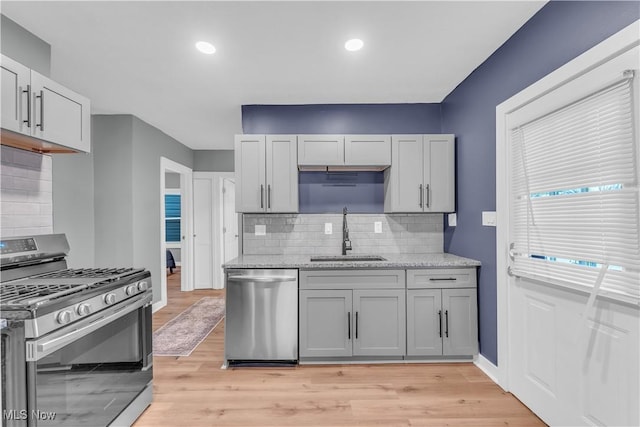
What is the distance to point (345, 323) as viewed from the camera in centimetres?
279

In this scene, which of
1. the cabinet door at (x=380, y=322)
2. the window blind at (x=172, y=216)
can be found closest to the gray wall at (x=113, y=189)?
the cabinet door at (x=380, y=322)

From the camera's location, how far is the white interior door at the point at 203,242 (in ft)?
19.3

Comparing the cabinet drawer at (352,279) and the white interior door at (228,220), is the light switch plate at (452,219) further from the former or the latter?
the white interior door at (228,220)

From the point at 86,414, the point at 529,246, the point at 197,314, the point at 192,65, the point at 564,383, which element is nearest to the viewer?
the point at 86,414

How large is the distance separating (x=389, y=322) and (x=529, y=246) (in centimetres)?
128

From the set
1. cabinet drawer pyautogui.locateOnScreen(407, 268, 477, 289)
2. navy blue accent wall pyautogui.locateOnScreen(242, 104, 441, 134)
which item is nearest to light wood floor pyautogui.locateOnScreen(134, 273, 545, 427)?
cabinet drawer pyautogui.locateOnScreen(407, 268, 477, 289)

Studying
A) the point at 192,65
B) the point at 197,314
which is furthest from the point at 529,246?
the point at 197,314

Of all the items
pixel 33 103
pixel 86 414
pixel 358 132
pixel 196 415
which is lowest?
pixel 196 415

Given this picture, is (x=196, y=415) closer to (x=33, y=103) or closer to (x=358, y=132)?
(x=33, y=103)

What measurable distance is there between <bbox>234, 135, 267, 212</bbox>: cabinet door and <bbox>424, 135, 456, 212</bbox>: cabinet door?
1655mm

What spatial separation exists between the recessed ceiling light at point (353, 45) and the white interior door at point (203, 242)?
4286 millimetres

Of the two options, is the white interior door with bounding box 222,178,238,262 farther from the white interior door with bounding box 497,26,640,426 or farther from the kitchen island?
the white interior door with bounding box 497,26,640,426

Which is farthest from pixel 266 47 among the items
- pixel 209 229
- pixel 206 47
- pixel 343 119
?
pixel 209 229

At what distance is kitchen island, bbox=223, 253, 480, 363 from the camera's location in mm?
2791
